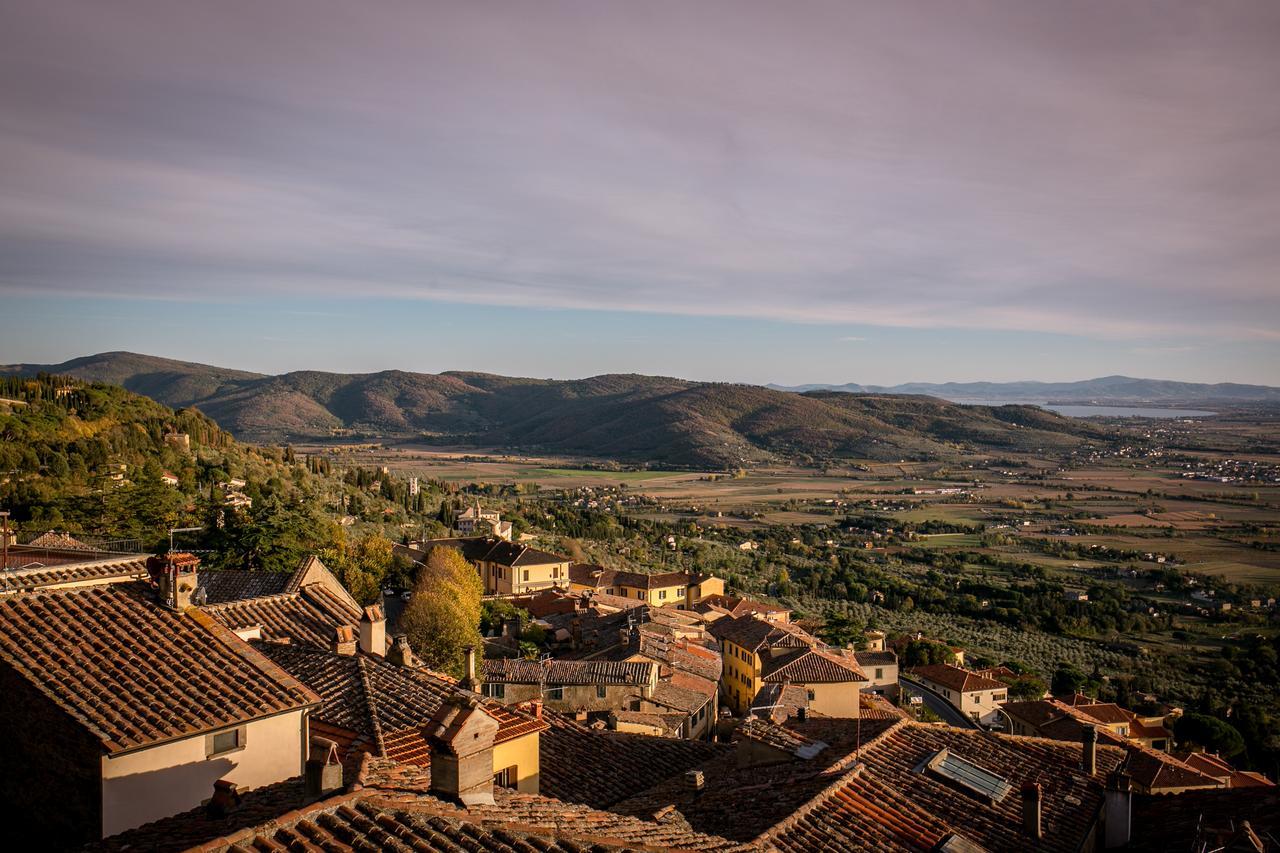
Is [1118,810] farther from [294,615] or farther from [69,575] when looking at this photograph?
[69,575]

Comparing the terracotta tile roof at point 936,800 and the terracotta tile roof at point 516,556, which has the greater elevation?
the terracotta tile roof at point 936,800

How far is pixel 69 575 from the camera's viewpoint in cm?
829

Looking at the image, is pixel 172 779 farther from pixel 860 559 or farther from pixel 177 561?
pixel 860 559

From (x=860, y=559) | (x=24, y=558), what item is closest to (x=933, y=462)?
(x=860, y=559)

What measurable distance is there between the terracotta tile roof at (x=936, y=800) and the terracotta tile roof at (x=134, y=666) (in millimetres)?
5197

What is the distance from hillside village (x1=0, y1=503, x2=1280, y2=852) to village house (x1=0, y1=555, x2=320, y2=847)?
18 mm

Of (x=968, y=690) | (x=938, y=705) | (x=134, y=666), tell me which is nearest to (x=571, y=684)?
(x=134, y=666)

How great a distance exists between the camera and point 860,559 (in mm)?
85625

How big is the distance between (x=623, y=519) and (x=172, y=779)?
88.8 metres

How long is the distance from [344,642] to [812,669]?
18.4 metres

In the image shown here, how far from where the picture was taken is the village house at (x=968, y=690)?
1323 inches

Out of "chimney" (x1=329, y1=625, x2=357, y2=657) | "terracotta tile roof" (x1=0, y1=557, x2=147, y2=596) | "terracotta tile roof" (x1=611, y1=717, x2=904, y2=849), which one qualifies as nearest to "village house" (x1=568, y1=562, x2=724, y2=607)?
"terracotta tile roof" (x1=611, y1=717, x2=904, y2=849)

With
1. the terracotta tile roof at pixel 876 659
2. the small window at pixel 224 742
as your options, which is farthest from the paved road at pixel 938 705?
the small window at pixel 224 742

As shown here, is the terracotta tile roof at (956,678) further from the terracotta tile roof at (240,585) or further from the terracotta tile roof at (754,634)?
the terracotta tile roof at (240,585)
